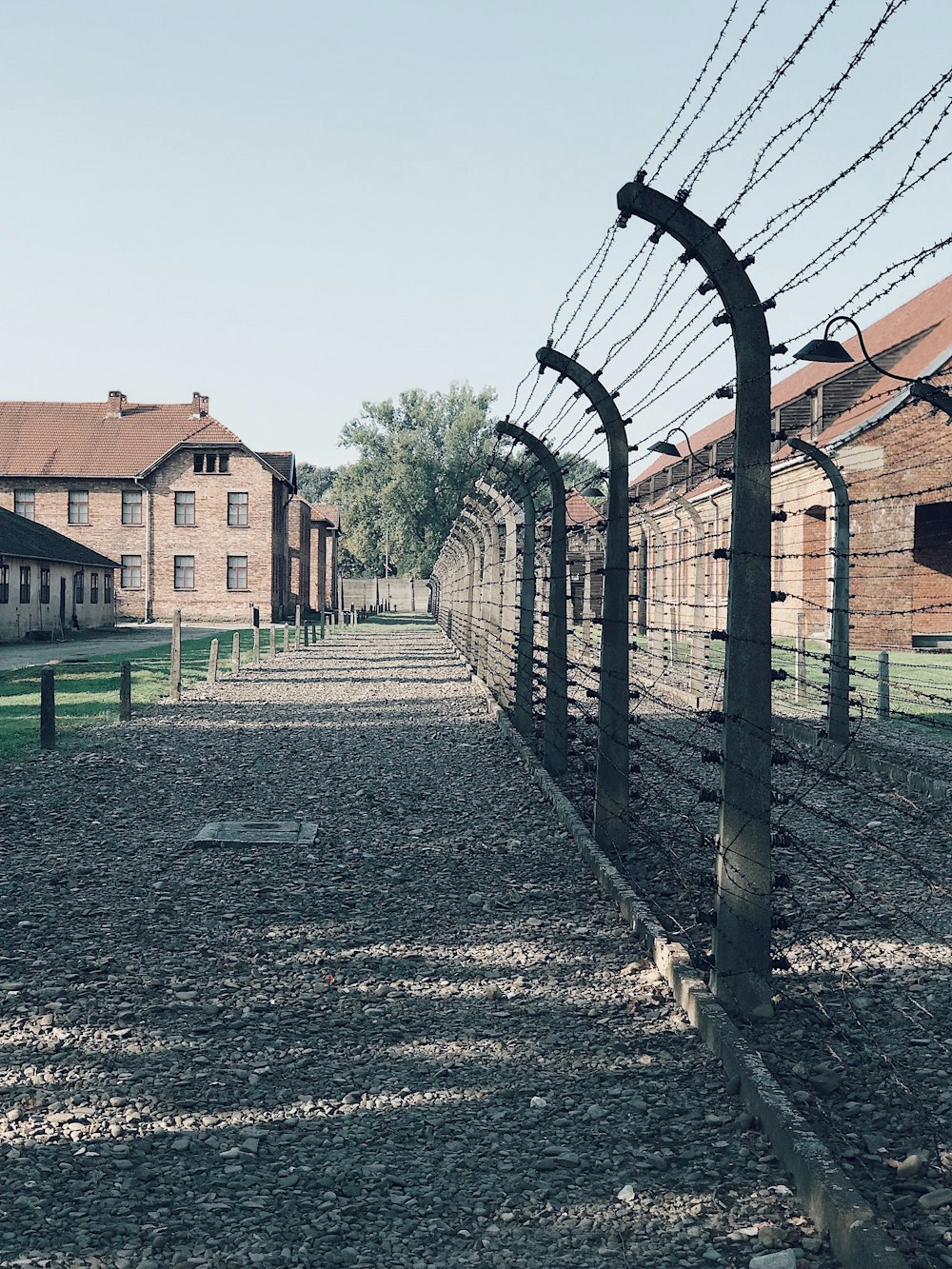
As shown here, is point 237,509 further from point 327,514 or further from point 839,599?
point 839,599

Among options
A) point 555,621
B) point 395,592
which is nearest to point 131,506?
point 395,592

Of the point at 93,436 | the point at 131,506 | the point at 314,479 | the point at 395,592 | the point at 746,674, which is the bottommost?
the point at 395,592

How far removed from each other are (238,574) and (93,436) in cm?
1023

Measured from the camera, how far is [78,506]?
54938 millimetres

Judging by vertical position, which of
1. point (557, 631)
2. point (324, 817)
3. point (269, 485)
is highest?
point (269, 485)

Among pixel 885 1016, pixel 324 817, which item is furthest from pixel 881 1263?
pixel 324 817

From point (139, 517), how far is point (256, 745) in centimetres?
4363

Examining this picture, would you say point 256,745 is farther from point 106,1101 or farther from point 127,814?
point 106,1101

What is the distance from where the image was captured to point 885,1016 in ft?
15.5

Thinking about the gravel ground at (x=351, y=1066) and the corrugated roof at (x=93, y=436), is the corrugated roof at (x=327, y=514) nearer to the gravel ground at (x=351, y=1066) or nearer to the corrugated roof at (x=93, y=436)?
the corrugated roof at (x=93, y=436)

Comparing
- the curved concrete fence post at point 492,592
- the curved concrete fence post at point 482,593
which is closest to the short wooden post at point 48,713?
the curved concrete fence post at point 492,592

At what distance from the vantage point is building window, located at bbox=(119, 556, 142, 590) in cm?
5406

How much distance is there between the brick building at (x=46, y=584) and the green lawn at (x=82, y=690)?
537 cm

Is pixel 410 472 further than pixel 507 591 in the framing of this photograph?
Yes
